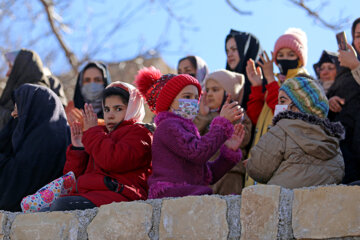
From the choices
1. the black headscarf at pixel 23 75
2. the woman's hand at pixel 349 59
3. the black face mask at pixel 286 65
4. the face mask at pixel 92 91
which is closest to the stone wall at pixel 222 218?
the woman's hand at pixel 349 59

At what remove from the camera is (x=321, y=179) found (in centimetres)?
439

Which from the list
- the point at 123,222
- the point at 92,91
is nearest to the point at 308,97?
the point at 123,222

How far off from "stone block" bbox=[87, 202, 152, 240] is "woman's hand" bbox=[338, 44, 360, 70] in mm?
2505

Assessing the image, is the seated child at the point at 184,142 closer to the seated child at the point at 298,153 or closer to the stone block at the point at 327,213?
the seated child at the point at 298,153

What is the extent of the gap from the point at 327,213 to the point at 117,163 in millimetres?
1611

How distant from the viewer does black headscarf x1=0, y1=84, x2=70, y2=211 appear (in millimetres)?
5277

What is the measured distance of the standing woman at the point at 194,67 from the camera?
22.5ft

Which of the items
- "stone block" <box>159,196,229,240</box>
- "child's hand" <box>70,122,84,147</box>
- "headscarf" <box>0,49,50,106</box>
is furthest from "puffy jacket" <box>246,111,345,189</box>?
"headscarf" <box>0,49,50,106</box>

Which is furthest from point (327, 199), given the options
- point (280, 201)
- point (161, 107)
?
point (161, 107)

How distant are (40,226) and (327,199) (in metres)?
1.92

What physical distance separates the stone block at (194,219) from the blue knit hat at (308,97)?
1.25 m

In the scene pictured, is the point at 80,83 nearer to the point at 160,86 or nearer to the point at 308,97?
the point at 160,86

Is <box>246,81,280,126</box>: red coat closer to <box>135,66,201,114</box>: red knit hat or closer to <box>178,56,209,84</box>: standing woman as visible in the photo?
<box>178,56,209,84</box>: standing woman

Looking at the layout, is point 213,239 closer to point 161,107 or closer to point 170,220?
point 170,220
